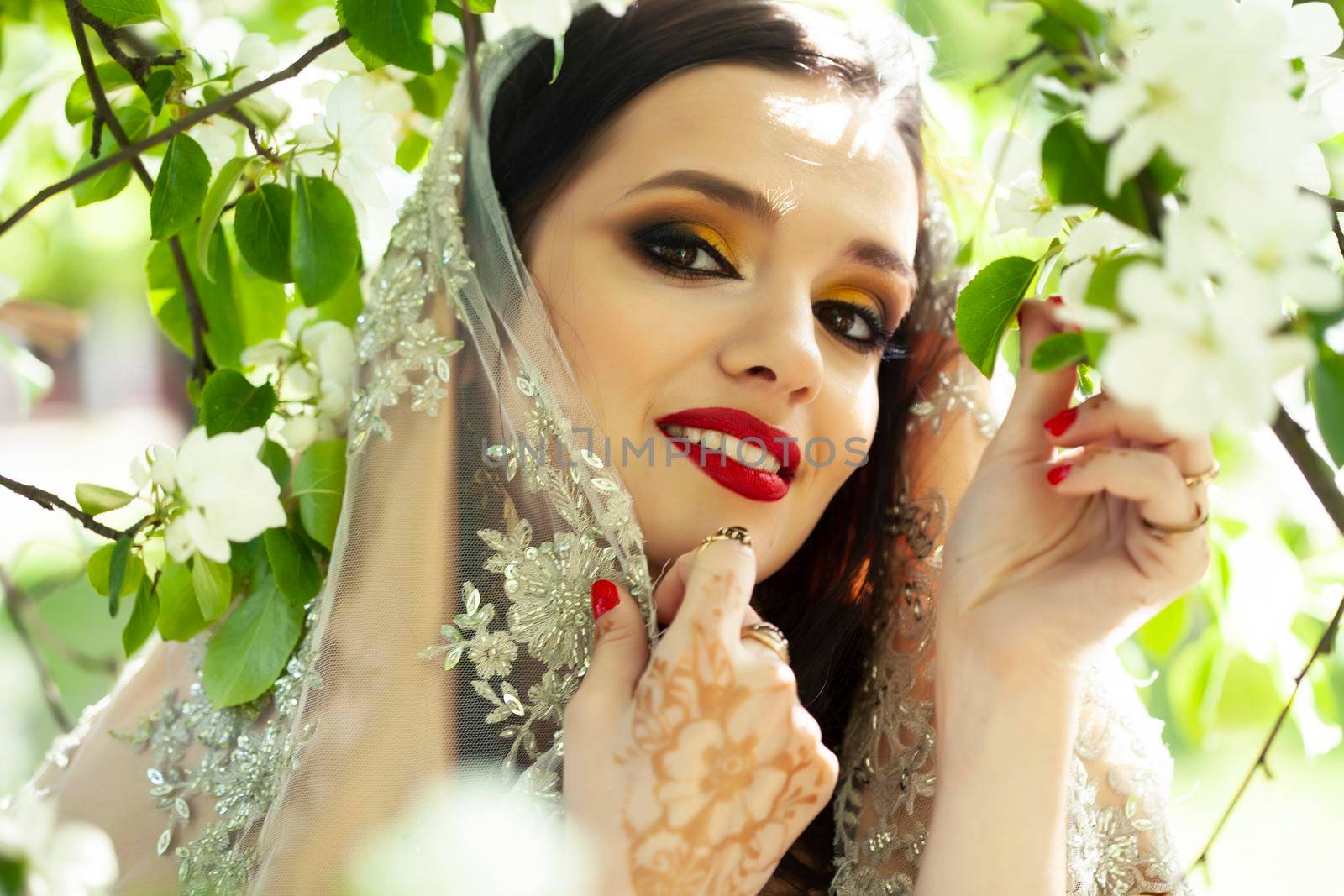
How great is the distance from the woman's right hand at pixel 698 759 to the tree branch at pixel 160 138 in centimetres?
59

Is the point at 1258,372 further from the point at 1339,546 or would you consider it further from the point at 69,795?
the point at 69,795

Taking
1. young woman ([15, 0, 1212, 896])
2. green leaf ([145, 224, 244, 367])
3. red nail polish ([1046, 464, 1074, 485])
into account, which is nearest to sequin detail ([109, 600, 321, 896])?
young woman ([15, 0, 1212, 896])

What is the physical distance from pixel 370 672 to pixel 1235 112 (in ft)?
3.10

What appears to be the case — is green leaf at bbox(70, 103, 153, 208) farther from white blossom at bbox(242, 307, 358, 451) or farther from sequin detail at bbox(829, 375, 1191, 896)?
sequin detail at bbox(829, 375, 1191, 896)

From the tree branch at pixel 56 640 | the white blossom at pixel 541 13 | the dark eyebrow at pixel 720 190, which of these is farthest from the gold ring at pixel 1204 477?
the tree branch at pixel 56 640

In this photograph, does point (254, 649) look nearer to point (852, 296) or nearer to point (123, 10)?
point (123, 10)

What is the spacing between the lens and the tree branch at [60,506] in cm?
96

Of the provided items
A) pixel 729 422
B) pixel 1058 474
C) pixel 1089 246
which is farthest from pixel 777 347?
pixel 1089 246

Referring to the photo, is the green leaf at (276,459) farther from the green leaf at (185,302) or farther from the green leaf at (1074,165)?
the green leaf at (1074,165)

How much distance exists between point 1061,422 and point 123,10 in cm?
96

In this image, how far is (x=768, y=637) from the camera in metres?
1.14

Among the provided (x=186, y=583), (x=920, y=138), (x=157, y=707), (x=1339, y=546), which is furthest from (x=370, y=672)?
(x=1339, y=546)

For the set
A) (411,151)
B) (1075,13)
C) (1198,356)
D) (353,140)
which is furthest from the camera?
(411,151)

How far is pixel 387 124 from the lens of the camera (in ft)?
3.70
